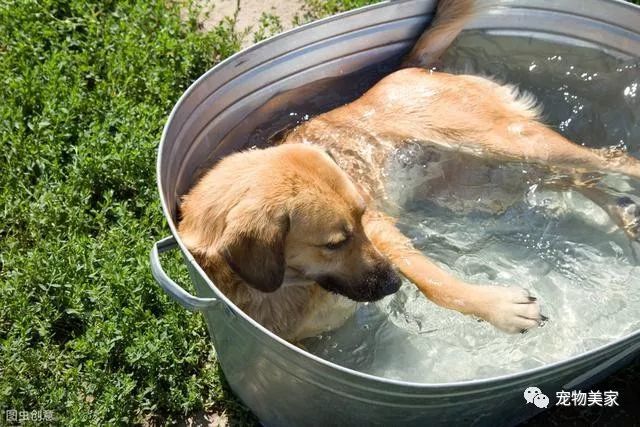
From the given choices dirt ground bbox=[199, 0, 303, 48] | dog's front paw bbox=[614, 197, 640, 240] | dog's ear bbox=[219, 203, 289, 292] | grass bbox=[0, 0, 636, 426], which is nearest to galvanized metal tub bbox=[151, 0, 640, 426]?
dog's ear bbox=[219, 203, 289, 292]

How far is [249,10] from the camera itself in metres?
5.71

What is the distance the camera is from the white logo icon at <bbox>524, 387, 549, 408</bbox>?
3.11 metres

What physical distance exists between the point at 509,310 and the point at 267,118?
1.77 meters

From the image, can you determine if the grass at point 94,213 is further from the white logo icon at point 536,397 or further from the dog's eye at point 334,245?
the white logo icon at point 536,397

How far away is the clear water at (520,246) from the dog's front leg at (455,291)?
339 millimetres

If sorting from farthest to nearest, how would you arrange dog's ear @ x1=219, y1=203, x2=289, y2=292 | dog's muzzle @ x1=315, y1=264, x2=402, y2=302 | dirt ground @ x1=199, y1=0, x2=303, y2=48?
dirt ground @ x1=199, y1=0, x2=303, y2=48, dog's muzzle @ x1=315, y1=264, x2=402, y2=302, dog's ear @ x1=219, y1=203, x2=289, y2=292

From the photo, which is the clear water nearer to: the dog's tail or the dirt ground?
the dog's tail

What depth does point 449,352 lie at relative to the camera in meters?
3.98

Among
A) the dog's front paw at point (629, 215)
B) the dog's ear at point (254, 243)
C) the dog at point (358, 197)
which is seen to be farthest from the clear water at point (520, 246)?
the dog's ear at point (254, 243)

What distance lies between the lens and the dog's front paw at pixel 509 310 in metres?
3.43

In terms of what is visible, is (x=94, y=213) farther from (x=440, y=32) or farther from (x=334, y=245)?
(x=440, y=32)

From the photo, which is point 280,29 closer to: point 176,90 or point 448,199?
point 176,90

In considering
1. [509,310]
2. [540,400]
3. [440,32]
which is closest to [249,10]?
[440,32]

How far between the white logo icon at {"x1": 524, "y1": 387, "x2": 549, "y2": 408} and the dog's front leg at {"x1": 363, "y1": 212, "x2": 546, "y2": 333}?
333mm
